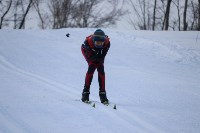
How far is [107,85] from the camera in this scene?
968cm

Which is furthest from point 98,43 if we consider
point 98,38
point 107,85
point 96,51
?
point 107,85

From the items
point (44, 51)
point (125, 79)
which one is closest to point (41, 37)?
point (44, 51)

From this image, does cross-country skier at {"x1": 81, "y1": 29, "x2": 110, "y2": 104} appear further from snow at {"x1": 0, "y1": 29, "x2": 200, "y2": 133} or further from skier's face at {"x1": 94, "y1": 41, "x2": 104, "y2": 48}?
snow at {"x1": 0, "y1": 29, "x2": 200, "y2": 133}

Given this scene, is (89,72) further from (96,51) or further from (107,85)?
(107,85)

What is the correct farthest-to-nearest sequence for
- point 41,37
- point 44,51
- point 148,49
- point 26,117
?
point 41,37 → point 148,49 → point 44,51 → point 26,117

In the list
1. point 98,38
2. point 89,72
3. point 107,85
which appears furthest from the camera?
point 107,85

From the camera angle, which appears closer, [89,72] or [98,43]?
[98,43]

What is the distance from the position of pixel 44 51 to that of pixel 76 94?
9133 mm

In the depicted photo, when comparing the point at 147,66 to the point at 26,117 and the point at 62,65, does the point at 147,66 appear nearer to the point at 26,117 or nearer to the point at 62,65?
the point at 62,65

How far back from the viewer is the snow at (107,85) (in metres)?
5.47

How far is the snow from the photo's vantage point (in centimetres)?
547

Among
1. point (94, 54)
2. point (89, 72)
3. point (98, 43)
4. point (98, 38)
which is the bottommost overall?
A: point (89, 72)

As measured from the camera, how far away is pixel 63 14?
43500 millimetres

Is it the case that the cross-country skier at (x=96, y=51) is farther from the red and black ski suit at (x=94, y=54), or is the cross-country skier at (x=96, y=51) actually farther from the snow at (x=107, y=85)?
the snow at (x=107, y=85)
